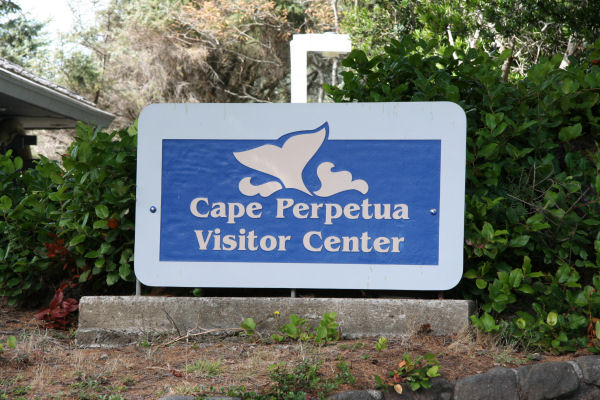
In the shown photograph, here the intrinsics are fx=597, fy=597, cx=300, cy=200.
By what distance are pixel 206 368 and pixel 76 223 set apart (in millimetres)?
1583

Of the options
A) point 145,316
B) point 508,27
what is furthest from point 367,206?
point 508,27

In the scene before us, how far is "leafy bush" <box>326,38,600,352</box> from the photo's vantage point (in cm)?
389

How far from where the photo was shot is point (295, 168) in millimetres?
4156

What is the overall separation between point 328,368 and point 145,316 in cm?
142

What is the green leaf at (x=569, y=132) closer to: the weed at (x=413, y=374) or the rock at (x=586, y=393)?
the rock at (x=586, y=393)

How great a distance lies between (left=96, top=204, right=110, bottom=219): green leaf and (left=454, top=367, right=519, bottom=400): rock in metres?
2.58

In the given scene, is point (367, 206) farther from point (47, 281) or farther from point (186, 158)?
point (47, 281)

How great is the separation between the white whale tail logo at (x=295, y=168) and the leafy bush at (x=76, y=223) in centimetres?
95

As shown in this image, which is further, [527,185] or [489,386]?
[527,185]

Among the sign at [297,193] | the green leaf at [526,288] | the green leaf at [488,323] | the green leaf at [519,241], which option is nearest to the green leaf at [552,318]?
the green leaf at [526,288]

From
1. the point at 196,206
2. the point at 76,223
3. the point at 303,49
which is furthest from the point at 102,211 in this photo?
the point at 303,49

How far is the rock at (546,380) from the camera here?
346 cm

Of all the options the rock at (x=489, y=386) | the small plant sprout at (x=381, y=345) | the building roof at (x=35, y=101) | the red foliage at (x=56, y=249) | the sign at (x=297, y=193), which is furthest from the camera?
the building roof at (x=35, y=101)

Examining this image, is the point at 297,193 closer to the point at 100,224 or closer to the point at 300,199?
the point at 300,199
